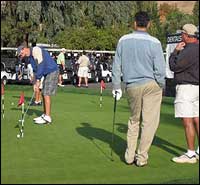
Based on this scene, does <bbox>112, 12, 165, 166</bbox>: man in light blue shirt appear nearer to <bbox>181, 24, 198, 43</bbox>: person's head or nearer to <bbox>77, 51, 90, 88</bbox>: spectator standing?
<bbox>181, 24, 198, 43</bbox>: person's head

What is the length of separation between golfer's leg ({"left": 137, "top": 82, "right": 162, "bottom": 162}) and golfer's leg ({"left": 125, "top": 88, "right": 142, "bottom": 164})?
87 millimetres

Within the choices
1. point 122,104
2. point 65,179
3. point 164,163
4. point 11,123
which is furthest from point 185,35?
point 122,104

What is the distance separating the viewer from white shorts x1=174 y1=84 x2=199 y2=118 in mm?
7820

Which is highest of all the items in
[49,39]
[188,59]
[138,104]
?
[188,59]

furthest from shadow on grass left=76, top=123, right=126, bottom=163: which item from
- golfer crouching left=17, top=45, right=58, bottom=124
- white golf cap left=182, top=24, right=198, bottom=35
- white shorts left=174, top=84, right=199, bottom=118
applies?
white golf cap left=182, top=24, right=198, bottom=35

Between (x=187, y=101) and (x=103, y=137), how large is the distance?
7.98ft

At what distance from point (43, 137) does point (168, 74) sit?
39.4 feet

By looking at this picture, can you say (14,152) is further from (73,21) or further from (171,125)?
(73,21)

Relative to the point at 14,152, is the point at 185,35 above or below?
above

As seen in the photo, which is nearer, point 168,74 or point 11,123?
point 11,123

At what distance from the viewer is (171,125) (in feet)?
38.5

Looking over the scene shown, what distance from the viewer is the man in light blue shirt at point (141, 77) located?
7.50 meters

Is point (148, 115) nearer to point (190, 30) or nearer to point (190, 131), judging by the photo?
point (190, 131)

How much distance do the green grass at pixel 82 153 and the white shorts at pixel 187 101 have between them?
717 mm
